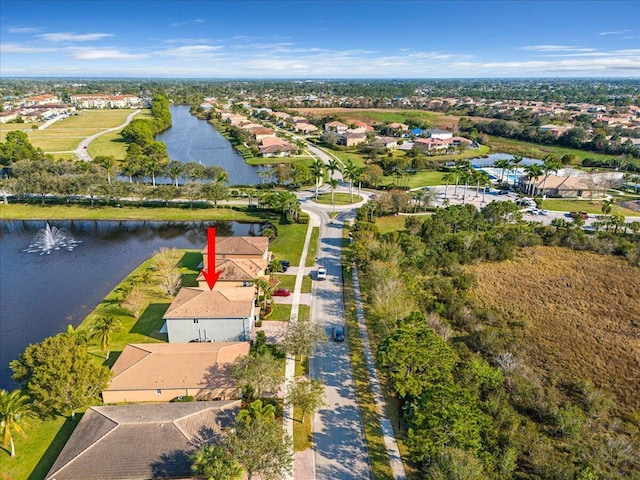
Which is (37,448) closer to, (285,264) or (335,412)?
(335,412)

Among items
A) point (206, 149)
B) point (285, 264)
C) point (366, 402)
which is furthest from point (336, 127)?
point (366, 402)

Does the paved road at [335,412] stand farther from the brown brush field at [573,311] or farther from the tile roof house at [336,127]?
the tile roof house at [336,127]

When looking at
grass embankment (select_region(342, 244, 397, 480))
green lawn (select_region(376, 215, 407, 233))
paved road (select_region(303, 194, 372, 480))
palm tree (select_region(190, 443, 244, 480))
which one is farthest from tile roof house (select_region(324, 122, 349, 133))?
palm tree (select_region(190, 443, 244, 480))

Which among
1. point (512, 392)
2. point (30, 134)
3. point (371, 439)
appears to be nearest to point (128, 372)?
point (371, 439)

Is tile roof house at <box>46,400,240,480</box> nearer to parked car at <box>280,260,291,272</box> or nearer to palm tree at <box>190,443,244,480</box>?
palm tree at <box>190,443,244,480</box>

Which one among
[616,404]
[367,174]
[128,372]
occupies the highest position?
[367,174]

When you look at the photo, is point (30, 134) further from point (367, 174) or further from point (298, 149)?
point (367, 174)
